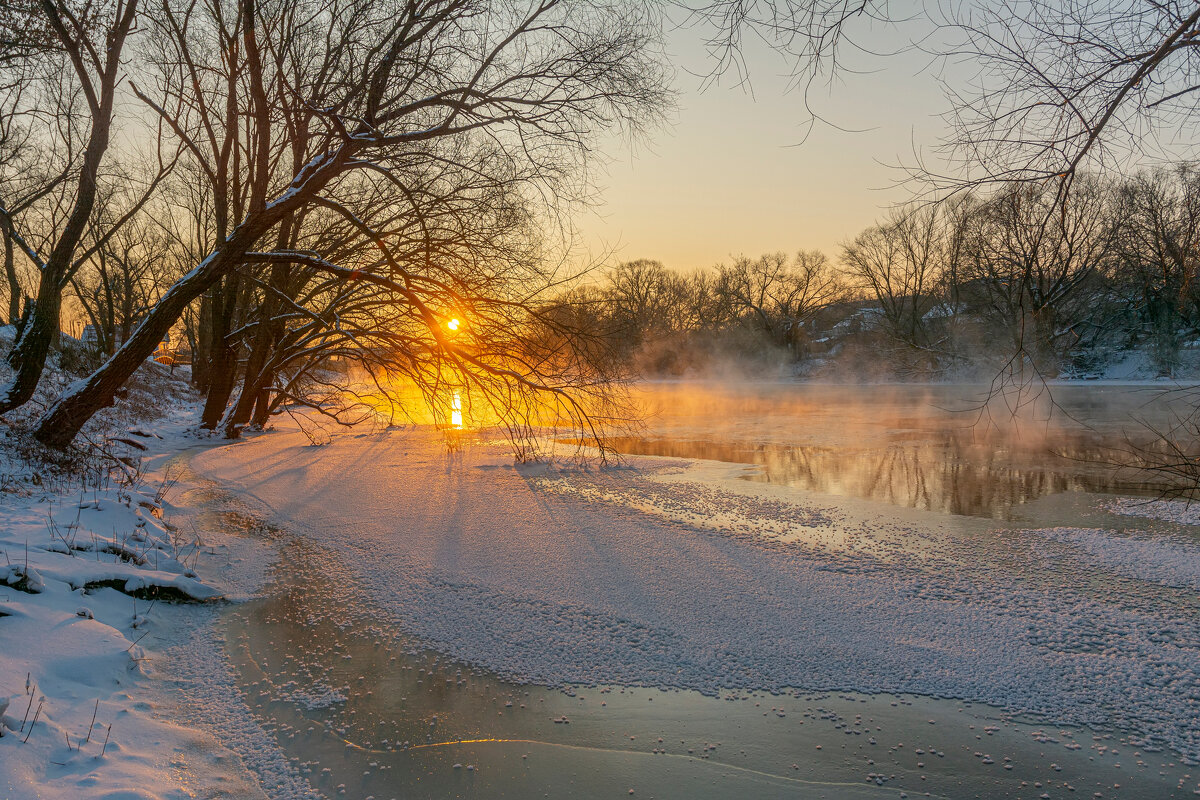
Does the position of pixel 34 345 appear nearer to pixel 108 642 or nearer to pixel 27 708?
pixel 108 642

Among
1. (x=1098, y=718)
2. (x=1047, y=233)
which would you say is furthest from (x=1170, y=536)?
(x=1047, y=233)

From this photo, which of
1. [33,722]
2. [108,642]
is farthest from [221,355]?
[33,722]

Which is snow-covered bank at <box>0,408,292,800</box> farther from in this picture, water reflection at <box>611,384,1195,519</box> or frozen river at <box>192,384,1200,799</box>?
water reflection at <box>611,384,1195,519</box>

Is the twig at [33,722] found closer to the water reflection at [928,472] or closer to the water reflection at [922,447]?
the water reflection at [922,447]

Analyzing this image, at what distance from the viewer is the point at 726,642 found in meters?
4.18

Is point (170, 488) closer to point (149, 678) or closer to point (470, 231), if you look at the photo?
point (470, 231)

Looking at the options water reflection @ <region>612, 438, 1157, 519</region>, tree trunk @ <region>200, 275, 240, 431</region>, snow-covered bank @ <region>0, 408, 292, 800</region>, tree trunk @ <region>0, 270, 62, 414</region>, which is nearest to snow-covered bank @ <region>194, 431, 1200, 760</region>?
water reflection @ <region>612, 438, 1157, 519</region>

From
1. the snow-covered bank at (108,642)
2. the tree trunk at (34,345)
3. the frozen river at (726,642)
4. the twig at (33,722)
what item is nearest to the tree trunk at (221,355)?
the tree trunk at (34,345)

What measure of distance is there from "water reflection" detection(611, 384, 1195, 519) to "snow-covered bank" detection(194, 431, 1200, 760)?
4.56ft

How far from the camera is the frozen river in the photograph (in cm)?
302

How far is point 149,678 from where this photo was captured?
3.48 m

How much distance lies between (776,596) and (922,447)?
9136 millimetres

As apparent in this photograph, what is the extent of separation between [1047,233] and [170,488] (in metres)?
9.25

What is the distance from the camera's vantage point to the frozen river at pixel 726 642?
3.02m
